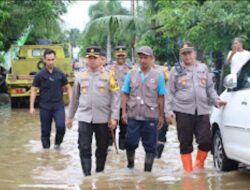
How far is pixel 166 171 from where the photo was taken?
25.3 ft

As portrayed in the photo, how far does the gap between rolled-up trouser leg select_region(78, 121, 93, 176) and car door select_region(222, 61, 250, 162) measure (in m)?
1.67

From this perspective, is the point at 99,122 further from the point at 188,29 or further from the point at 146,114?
the point at 188,29

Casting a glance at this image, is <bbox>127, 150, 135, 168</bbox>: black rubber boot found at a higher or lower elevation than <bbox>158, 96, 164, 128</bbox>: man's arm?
lower

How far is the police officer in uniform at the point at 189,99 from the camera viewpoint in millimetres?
7293

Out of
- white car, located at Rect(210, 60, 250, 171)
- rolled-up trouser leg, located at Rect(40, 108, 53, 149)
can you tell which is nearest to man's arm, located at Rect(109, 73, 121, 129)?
white car, located at Rect(210, 60, 250, 171)

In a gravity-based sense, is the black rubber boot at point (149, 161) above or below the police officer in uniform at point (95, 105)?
below

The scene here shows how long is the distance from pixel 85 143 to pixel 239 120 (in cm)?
190

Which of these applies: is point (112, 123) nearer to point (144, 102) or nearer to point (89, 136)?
point (89, 136)

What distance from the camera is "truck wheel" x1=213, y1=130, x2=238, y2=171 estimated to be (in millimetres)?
7387

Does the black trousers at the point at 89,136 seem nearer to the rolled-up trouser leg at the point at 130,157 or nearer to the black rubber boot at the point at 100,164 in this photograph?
the black rubber boot at the point at 100,164

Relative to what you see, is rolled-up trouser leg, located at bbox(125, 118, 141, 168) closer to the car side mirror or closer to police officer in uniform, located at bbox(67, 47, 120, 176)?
police officer in uniform, located at bbox(67, 47, 120, 176)

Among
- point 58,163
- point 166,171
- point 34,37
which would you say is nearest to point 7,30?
point 34,37

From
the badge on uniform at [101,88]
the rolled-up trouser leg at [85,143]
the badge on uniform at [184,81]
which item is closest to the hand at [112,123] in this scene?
the rolled-up trouser leg at [85,143]

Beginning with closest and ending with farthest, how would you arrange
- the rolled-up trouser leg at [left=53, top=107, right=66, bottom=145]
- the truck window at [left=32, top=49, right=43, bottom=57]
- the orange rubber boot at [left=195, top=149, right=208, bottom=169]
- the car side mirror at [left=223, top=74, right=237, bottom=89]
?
the car side mirror at [left=223, top=74, right=237, bottom=89], the orange rubber boot at [left=195, top=149, right=208, bottom=169], the rolled-up trouser leg at [left=53, top=107, right=66, bottom=145], the truck window at [left=32, top=49, right=43, bottom=57]
